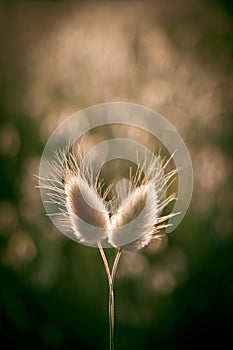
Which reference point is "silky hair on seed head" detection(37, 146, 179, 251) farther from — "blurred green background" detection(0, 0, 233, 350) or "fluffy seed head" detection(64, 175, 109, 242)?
"blurred green background" detection(0, 0, 233, 350)

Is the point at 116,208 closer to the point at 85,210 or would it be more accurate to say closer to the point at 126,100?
the point at 85,210

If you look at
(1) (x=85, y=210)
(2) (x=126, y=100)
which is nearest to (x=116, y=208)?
(1) (x=85, y=210)

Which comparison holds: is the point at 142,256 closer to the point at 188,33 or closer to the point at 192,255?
the point at 192,255

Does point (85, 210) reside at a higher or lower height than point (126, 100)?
lower

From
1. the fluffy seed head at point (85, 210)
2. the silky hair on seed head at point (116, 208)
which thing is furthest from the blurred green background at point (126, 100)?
the fluffy seed head at point (85, 210)

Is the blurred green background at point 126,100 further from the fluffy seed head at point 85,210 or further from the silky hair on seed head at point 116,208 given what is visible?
the fluffy seed head at point 85,210

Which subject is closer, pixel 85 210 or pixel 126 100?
pixel 85 210

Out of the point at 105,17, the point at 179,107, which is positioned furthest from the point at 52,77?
the point at 179,107

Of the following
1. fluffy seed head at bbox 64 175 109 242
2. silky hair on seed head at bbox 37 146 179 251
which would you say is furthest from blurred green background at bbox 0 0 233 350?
fluffy seed head at bbox 64 175 109 242

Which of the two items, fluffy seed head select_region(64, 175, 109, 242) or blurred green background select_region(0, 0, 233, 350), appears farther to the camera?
blurred green background select_region(0, 0, 233, 350)
